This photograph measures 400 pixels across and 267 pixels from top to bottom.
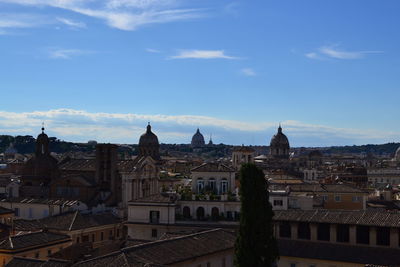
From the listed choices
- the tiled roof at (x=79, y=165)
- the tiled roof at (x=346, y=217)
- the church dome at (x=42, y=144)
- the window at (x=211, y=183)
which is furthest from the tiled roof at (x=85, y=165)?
the tiled roof at (x=346, y=217)

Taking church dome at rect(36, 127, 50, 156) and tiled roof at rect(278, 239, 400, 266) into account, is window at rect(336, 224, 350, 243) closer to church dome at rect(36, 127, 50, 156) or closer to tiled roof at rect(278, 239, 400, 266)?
tiled roof at rect(278, 239, 400, 266)

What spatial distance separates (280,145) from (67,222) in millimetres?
112334

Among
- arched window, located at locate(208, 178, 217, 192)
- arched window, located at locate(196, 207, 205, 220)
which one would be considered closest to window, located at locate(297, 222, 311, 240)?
arched window, located at locate(196, 207, 205, 220)

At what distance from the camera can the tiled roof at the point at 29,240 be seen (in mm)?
36781

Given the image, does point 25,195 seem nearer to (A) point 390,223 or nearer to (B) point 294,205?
(B) point 294,205

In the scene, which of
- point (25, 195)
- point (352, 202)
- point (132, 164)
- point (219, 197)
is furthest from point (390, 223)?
point (25, 195)

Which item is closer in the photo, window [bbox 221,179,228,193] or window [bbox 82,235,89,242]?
window [bbox 82,235,89,242]

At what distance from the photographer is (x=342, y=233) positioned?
119 feet

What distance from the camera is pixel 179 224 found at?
45938 mm

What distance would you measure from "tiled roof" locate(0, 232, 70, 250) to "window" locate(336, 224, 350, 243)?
56.7 ft

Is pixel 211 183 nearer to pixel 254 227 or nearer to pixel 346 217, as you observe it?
pixel 346 217

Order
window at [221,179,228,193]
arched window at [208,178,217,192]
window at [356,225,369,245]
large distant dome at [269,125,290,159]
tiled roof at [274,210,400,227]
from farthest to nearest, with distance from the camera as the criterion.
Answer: large distant dome at [269,125,290,159], arched window at [208,178,217,192], window at [221,179,228,193], window at [356,225,369,245], tiled roof at [274,210,400,227]

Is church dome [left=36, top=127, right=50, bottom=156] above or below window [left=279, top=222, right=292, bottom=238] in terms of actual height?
above

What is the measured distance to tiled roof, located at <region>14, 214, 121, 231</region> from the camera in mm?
46638
